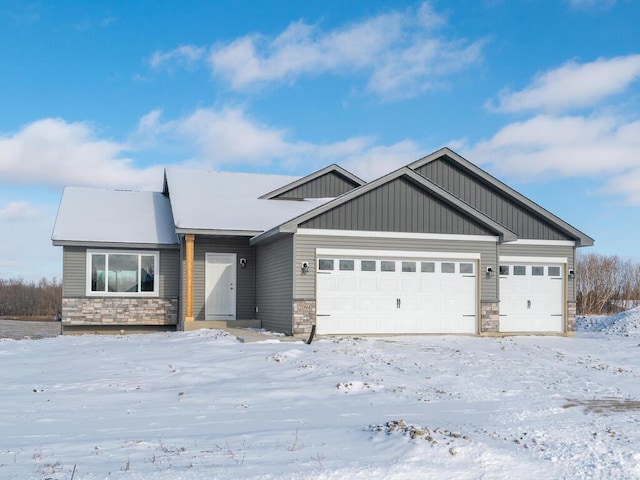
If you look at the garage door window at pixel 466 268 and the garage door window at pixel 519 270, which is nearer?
the garage door window at pixel 466 268

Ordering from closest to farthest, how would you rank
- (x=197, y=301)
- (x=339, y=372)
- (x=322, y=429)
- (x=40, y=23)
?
1. (x=322, y=429)
2. (x=339, y=372)
3. (x=40, y=23)
4. (x=197, y=301)

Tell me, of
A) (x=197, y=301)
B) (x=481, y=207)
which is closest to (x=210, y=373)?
(x=197, y=301)

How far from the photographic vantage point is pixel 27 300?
54.6 metres

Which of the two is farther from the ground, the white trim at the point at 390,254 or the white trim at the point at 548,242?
the white trim at the point at 548,242

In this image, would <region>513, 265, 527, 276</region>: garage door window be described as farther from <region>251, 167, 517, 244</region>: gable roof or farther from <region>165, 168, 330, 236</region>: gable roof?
<region>165, 168, 330, 236</region>: gable roof

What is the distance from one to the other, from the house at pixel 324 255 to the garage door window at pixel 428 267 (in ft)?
0.17

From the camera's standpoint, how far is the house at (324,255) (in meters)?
17.1

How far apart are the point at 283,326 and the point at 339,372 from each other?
6115mm

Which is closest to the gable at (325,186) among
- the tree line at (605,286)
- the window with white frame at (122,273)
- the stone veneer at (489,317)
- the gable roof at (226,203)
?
the gable roof at (226,203)

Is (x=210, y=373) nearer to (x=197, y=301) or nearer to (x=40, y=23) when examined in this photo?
(x=197, y=301)

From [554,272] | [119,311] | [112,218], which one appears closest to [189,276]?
[119,311]

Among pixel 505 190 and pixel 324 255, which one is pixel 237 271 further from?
pixel 505 190

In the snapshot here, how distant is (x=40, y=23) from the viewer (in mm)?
16906

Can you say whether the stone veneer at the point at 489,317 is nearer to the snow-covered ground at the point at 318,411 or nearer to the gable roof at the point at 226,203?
the snow-covered ground at the point at 318,411
